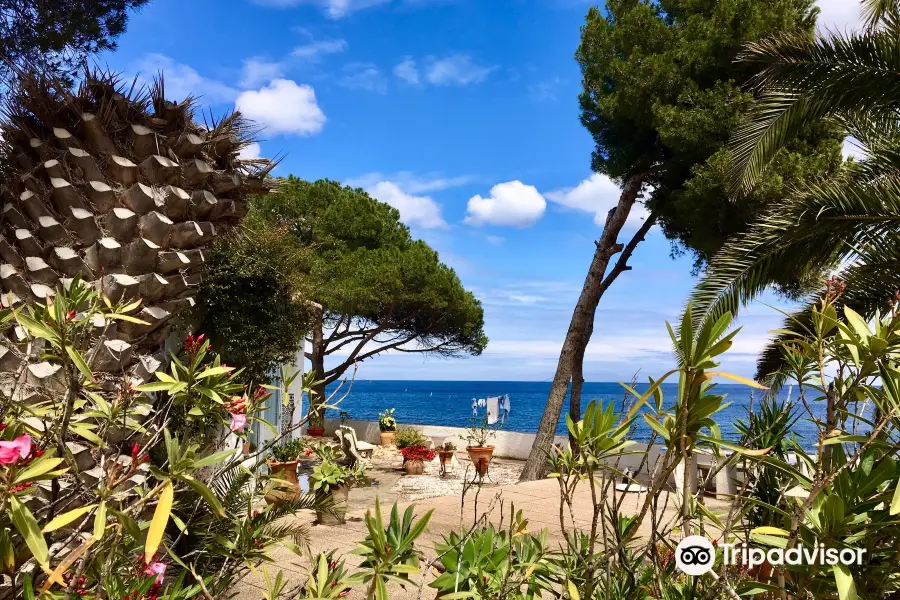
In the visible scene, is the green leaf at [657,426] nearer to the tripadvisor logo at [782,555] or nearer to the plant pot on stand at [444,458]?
the tripadvisor logo at [782,555]

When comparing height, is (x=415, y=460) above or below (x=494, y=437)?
below

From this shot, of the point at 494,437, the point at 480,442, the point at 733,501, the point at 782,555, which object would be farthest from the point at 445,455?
the point at 782,555

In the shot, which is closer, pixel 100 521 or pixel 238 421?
pixel 100 521

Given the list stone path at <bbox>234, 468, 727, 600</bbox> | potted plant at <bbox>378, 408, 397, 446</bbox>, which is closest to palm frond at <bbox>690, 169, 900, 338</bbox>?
stone path at <bbox>234, 468, 727, 600</bbox>

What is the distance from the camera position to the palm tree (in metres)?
5.35

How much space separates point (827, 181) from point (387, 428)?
1092cm

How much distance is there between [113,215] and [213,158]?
589 millimetres

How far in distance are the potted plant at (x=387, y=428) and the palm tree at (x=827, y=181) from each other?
9463 millimetres

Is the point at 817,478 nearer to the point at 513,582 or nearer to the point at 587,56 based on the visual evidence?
the point at 513,582

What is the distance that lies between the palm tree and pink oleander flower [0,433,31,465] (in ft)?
18.4

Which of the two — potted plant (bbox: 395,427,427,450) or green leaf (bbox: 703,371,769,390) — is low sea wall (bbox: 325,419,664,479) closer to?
potted plant (bbox: 395,427,427,450)

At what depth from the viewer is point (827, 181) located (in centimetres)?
Result: 598

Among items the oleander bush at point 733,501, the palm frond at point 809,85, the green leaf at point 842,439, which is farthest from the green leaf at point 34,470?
the palm frond at point 809,85

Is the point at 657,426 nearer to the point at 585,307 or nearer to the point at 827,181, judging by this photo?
the point at 827,181
